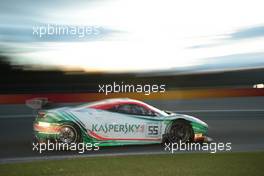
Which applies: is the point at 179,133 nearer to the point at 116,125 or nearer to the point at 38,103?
the point at 116,125

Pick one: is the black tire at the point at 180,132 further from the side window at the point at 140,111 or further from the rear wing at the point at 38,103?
the rear wing at the point at 38,103

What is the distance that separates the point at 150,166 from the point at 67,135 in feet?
4.31

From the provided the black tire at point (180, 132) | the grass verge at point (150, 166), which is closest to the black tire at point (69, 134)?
the grass verge at point (150, 166)

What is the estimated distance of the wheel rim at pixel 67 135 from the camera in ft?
25.3

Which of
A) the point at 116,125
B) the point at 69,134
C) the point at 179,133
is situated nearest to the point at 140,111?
the point at 116,125

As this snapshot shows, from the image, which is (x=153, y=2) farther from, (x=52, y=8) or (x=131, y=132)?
(x=131, y=132)

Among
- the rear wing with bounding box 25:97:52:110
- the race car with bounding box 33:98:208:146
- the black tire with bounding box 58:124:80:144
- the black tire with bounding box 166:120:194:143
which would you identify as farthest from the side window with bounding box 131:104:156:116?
the rear wing with bounding box 25:97:52:110

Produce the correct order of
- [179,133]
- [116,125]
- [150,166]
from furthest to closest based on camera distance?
1. [179,133]
2. [116,125]
3. [150,166]

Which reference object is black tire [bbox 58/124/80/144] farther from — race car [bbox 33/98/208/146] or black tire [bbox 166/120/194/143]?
black tire [bbox 166/120/194/143]

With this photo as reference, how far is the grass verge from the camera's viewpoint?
7148 mm

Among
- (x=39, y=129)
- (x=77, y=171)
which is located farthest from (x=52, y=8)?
(x=77, y=171)

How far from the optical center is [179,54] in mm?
7840

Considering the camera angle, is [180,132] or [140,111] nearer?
[140,111]

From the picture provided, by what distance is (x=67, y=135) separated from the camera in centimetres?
774
